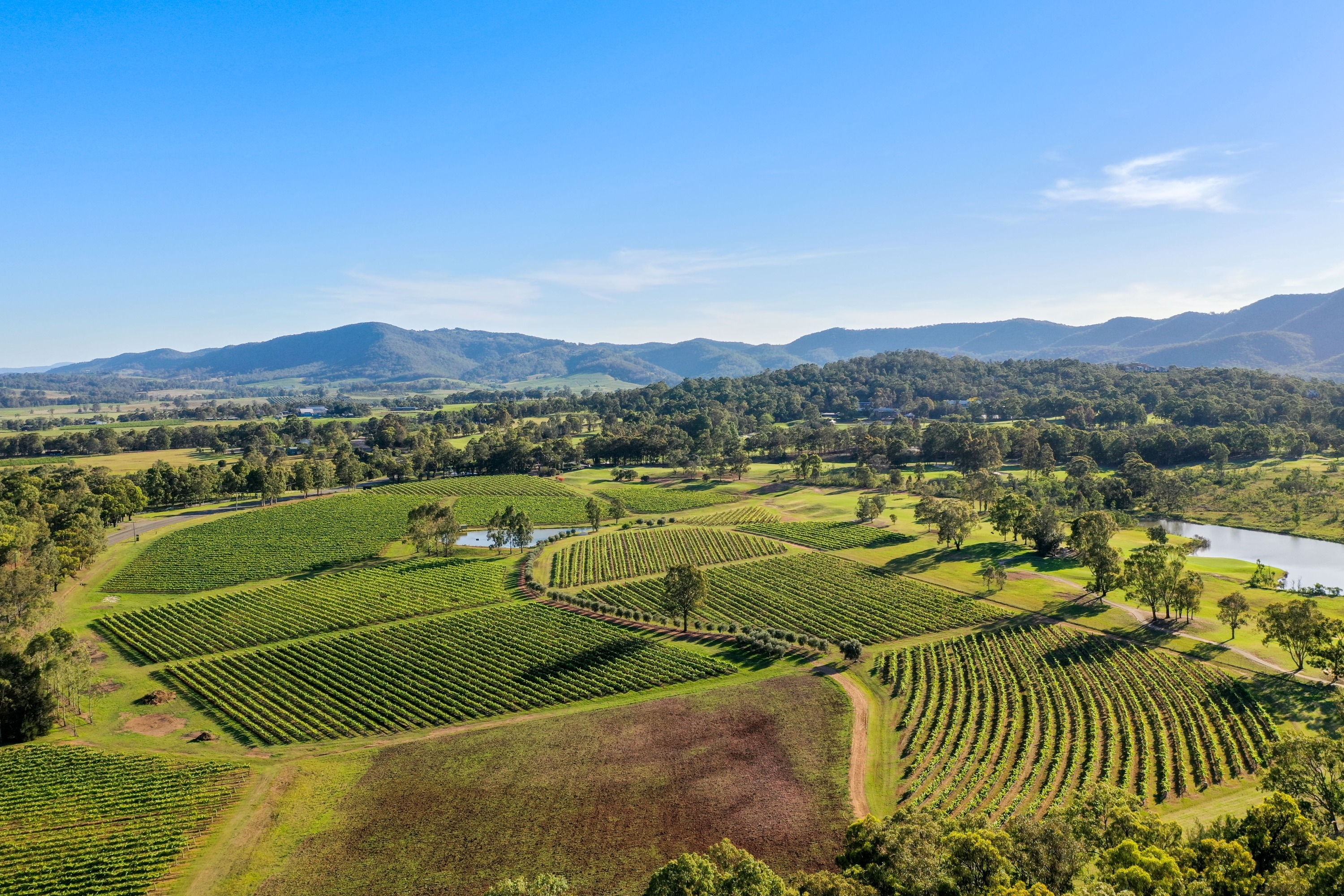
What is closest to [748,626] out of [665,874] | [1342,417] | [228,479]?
[665,874]

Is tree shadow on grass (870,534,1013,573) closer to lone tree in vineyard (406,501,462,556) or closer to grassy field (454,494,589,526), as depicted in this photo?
grassy field (454,494,589,526)

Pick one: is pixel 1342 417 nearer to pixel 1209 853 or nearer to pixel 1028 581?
pixel 1028 581

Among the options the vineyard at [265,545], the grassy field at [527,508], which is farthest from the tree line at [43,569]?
the grassy field at [527,508]

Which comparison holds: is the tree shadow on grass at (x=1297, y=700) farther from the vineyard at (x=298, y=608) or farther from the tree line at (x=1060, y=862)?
the vineyard at (x=298, y=608)

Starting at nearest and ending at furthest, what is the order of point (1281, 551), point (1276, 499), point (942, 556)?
point (942, 556), point (1281, 551), point (1276, 499)

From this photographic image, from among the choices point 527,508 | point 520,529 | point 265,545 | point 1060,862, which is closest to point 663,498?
point 527,508

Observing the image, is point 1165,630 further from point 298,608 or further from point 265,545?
point 265,545

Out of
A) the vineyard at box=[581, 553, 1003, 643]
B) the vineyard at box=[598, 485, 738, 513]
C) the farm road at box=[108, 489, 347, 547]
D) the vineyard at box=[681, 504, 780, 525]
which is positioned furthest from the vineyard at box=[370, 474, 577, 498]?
the vineyard at box=[581, 553, 1003, 643]
